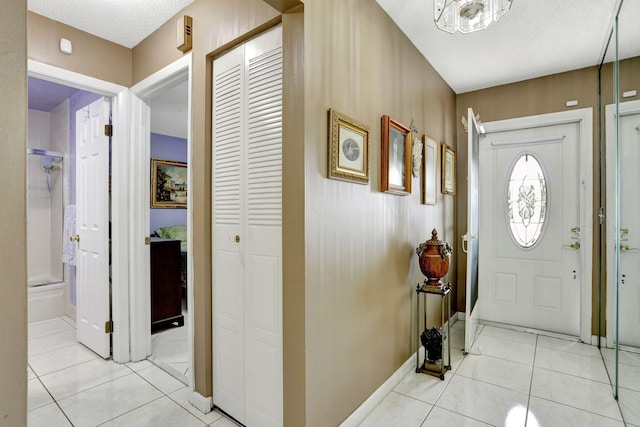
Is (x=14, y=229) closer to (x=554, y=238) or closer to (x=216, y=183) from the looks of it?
(x=216, y=183)

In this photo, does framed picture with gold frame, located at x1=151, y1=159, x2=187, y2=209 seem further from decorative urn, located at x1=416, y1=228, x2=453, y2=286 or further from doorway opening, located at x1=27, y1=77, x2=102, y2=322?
decorative urn, located at x1=416, y1=228, x2=453, y2=286

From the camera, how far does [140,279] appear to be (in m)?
2.61

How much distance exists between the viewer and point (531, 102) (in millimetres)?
3324

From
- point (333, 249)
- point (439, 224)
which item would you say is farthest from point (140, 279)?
point (439, 224)

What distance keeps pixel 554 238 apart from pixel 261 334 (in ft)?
10.3

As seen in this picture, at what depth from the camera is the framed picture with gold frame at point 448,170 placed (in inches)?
126

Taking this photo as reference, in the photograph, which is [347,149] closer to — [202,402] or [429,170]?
[429,170]

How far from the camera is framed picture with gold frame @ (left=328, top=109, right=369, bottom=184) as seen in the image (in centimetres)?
165

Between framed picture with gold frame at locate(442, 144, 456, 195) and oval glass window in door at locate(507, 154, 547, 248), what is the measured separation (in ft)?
1.94

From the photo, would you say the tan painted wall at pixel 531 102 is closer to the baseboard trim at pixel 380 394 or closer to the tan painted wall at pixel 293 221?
the baseboard trim at pixel 380 394

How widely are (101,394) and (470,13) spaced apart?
Result: 3.17 metres

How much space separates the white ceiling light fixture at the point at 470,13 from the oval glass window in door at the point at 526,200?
2.34m

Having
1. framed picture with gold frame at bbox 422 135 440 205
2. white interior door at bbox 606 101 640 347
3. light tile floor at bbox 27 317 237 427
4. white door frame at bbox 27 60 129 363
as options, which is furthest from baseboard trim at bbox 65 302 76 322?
white interior door at bbox 606 101 640 347

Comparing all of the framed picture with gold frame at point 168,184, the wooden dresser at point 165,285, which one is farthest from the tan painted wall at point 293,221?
the framed picture with gold frame at point 168,184
